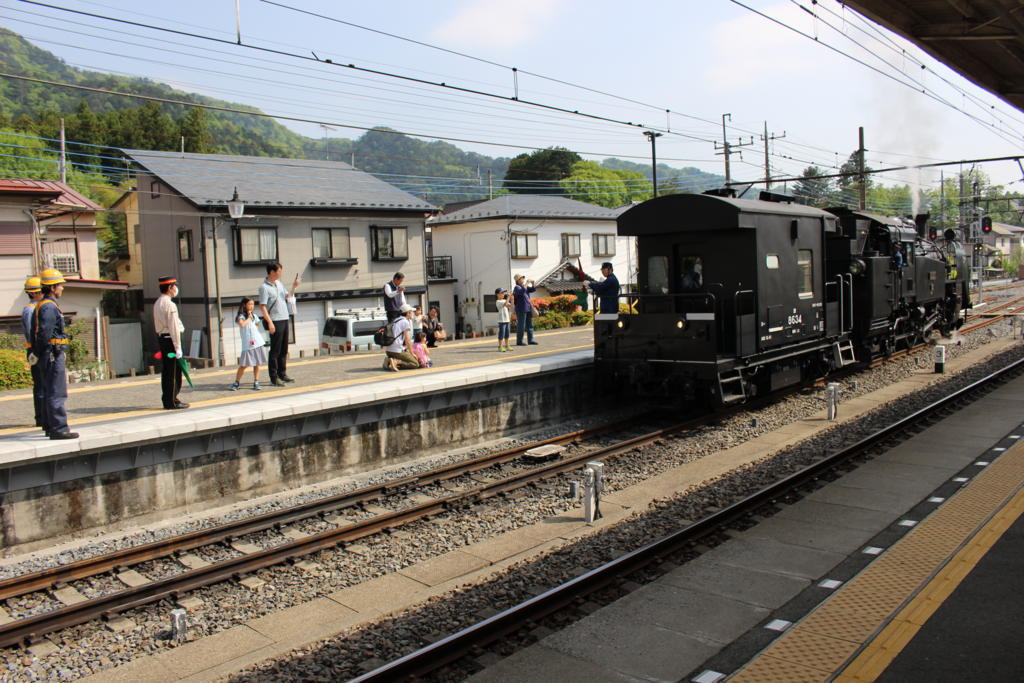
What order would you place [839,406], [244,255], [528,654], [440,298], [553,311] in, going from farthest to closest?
[440,298] < [553,311] < [244,255] < [839,406] < [528,654]

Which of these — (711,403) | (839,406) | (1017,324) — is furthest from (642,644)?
(1017,324)

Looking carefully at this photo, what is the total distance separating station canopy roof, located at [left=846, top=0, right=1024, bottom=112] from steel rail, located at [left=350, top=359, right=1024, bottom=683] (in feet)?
16.4

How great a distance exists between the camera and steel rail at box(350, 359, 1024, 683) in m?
4.76

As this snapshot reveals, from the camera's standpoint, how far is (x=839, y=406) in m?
13.3

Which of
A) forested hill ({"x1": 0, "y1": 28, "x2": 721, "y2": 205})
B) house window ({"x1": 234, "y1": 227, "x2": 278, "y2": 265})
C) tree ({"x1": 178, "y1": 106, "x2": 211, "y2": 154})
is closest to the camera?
house window ({"x1": 234, "y1": 227, "x2": 278, "y2": 265})

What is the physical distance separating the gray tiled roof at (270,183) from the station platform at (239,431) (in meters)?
13.8

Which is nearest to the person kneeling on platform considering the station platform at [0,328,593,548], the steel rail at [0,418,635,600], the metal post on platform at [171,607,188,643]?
the station platform at [0,328,593,548]

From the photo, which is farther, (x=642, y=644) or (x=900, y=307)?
(x=900, y=307)

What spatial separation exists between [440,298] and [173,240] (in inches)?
503

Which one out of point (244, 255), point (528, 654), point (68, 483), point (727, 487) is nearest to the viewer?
point (528, 654)

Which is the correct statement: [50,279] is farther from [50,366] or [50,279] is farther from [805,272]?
[805,272]

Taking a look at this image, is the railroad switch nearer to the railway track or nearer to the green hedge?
the railway track

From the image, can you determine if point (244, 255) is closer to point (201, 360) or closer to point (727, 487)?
point (201, 360)

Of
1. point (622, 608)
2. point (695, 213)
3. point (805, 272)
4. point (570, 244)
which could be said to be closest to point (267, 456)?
point (622, 608)
